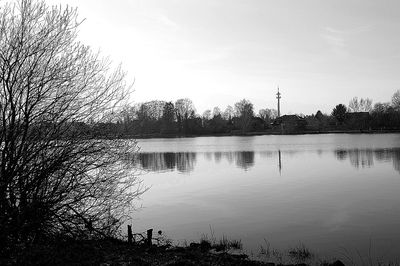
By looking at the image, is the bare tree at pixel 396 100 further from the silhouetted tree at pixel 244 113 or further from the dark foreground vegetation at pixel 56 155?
the dark foreground vegetation at pixel 56 155

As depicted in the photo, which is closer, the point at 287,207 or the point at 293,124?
the point at 287,207

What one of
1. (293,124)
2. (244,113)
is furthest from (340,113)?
(244,113)

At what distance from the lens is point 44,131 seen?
10352 mm

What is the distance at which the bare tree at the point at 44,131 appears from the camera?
386 inches

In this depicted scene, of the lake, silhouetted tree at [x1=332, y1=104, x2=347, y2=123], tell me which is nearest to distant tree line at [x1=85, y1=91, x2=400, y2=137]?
silhouetted tree at [x1=332, y1=104, x2=347, y2=123]

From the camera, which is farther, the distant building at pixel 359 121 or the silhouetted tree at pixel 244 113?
the silhouetted tree at pixel 244 113

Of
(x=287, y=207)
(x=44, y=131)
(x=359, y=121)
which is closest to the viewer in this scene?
(x=44, y=131)

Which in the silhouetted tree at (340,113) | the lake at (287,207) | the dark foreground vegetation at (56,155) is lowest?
the lake at (287,207)

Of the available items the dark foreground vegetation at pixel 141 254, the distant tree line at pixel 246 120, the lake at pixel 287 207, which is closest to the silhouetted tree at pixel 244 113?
the distant tree line at pixel 246 120

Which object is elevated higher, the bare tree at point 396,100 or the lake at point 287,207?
the bare tree at point 396,100

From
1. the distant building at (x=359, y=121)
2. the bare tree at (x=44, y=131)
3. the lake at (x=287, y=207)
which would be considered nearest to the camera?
the bare tree at (x=44, y=131)

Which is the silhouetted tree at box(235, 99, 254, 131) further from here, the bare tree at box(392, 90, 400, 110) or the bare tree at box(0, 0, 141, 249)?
the bare tree at box(0, 0, 141, 249)

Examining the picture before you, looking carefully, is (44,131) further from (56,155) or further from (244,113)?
(244,113)

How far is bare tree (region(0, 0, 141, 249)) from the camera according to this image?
980 cm
